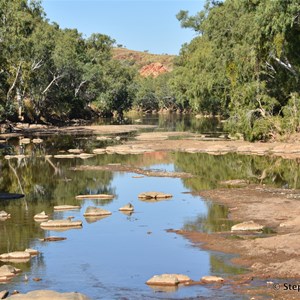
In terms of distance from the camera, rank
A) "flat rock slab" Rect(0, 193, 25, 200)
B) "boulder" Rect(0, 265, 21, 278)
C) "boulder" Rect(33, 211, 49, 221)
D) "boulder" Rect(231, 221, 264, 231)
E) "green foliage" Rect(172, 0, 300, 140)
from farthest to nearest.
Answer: "green foliage" Rect(172, 0, 300, 140), "flat rock slab" Rect(0, 193, 25, 200), "boulder" Rect(33, 211, 49, 221), "boulder" Rect(231, 221, 264, 231), "boulder" Rect(0, 265, 21, 278)

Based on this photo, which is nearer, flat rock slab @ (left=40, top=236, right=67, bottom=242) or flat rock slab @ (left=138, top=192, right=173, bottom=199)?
flat rock slab @ (left=40, top=236, right=67, bottom=242)

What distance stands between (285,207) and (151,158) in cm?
1960

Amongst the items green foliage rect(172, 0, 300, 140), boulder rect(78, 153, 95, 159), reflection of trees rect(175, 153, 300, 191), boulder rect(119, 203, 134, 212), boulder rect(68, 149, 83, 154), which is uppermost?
green foliage rect(172, 0, 300, 140)

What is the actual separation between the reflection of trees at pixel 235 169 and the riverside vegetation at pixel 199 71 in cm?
683

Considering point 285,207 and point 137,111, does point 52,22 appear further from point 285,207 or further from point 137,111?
point 285,207

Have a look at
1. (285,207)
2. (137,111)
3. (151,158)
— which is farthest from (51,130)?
(137,111)

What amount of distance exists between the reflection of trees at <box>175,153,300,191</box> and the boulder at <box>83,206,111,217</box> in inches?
273

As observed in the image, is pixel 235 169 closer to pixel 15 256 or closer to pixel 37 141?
pixel 15 256

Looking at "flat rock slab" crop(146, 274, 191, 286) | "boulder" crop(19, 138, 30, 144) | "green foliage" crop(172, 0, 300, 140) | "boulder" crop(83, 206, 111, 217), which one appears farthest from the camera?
"boulder" crop(19, 138, 30, 144)

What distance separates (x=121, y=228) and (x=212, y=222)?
292 cm

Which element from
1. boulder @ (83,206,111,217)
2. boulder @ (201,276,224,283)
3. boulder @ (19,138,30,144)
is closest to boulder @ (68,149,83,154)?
boulder @ (19,138,30,144)

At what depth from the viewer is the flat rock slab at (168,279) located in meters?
13.8

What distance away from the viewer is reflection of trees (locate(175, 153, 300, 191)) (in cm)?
3023

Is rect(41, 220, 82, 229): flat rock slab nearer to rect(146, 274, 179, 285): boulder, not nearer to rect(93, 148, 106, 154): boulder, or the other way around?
rect(146, 274, 179, 285): boulder
